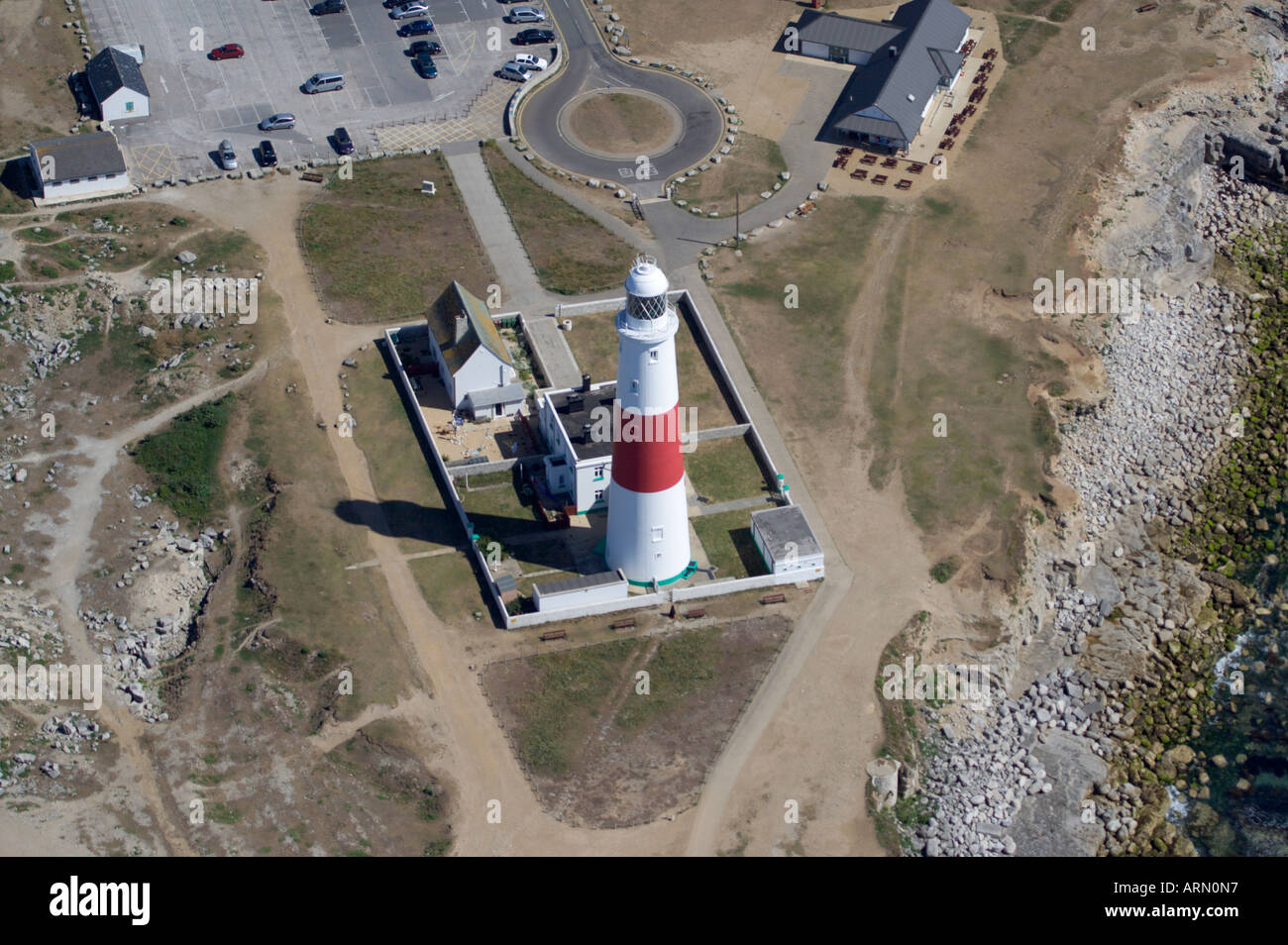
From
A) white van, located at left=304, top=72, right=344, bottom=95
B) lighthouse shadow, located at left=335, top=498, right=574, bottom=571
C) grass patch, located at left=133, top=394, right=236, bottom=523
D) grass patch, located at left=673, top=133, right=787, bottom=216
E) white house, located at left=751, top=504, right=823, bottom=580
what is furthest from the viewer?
white van, located at left=304, top=72, right=344, bottom=95

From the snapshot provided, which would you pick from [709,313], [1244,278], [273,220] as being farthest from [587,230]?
[1244,278]

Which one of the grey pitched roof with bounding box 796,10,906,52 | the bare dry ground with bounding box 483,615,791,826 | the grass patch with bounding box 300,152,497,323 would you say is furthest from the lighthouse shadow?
the grey pitched roof with bounding box 796,10,906,52

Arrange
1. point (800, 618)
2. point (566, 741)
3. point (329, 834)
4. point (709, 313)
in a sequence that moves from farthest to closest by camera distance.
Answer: point (709, 313)
point (800, 618)
point (566, 741)
point (329, 834)

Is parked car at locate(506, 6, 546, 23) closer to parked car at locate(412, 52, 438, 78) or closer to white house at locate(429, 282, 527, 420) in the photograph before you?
parked car at locate(412, 52, 438, 78)

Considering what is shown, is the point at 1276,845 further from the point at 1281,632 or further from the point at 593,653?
the point at 593,653

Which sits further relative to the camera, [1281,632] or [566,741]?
[1281,632]

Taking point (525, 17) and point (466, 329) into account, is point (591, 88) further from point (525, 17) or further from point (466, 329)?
point (466, 329)
